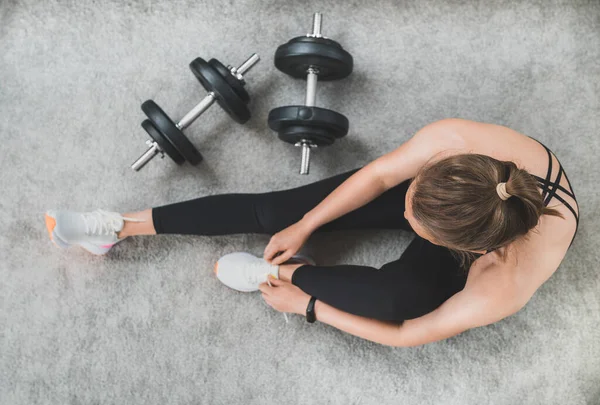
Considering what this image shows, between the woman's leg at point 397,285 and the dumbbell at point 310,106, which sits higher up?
the dumbbell at point 310,106

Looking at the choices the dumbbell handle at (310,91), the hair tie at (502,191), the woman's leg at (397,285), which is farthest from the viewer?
the dumbbell handle at (310,91)

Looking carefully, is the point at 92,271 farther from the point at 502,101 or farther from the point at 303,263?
the point at 502,101

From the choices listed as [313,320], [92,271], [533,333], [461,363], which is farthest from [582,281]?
[92,271]

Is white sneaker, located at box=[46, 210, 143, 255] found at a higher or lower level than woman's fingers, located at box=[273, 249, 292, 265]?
higher

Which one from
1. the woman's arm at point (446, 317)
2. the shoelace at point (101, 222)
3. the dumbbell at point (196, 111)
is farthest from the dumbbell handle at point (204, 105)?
the woman's arm at point (446, 317)

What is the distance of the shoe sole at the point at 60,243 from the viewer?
1.03 meters

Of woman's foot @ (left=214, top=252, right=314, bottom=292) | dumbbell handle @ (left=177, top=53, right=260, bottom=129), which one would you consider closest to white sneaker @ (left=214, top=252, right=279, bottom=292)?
woman's foot @ (left=214, top=252, right=314, bottom=292)

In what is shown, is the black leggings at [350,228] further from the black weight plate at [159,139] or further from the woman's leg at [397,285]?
the black weight plate at [159,139]

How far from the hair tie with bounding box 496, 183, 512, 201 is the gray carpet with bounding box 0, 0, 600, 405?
558 mm

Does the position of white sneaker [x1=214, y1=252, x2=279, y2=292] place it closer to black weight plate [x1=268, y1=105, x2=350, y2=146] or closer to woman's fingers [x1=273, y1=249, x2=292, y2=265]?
woman's fingers [x1=273, y1=249, x2=292, y2=265]

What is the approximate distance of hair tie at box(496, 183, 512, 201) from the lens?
0.60 m

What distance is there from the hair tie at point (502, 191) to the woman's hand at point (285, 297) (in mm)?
535

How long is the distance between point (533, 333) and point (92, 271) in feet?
3.29

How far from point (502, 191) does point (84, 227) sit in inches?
32.5
